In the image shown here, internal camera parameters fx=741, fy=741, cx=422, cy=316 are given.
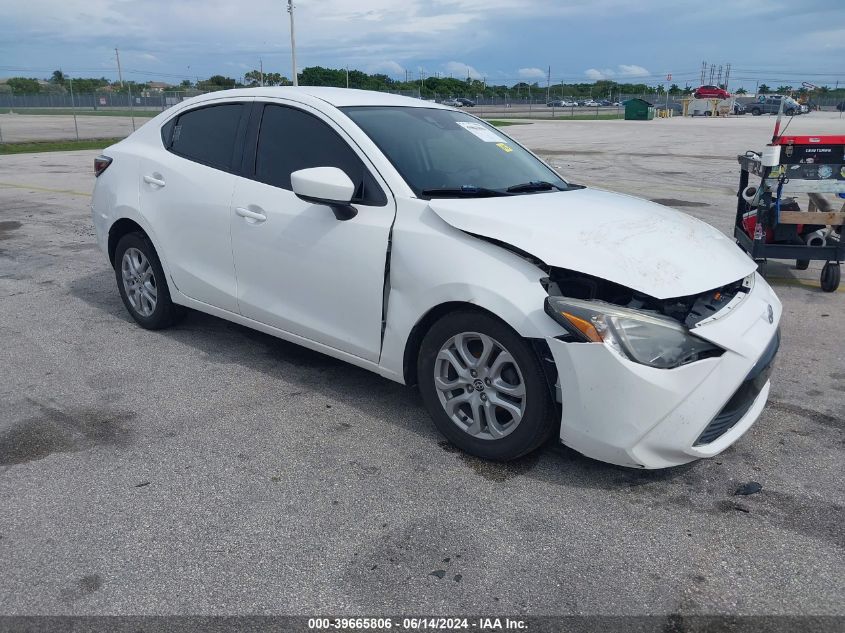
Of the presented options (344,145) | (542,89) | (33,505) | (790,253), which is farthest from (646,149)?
(542,89)

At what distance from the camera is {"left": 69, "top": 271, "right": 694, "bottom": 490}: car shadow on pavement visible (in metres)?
3.50

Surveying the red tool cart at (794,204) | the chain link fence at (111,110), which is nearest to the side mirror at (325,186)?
the red tool cart at (794,204)

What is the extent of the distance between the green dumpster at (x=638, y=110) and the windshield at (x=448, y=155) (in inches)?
2014

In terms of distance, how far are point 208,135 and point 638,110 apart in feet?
170

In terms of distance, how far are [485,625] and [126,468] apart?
6.37 ft

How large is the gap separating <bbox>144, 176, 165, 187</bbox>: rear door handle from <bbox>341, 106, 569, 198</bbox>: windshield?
61.3 inches

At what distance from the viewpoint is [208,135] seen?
487 cm

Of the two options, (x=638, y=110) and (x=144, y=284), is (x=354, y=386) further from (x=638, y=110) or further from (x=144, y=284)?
(x=638, y=110)

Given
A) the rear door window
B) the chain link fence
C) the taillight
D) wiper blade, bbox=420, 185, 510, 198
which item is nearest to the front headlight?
wiper blade, bbox=420, 185, 510, 198

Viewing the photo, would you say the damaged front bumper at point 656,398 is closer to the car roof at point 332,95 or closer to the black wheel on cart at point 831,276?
the car roof at point 332,95

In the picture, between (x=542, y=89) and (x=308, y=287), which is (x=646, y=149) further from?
(x=542, y=89)

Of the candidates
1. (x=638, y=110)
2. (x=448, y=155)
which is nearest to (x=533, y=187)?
(x=448, y=155)

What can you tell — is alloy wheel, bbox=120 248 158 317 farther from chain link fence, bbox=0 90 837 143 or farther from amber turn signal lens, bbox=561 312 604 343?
chain link fence, bbox=0 90 837 143

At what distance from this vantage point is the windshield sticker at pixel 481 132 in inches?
181
